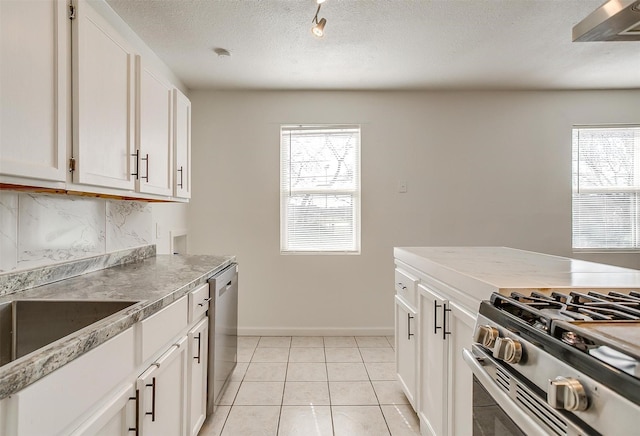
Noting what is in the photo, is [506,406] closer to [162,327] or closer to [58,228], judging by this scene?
[162,327]

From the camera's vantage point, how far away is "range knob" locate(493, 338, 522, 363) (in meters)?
0.90

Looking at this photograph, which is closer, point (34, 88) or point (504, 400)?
point (504, 400)

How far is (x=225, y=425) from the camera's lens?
2109mm

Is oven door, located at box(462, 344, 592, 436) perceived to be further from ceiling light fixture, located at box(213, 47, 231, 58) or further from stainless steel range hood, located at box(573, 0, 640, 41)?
ceiling light fixture, located at box(213, 47, 231, 58)

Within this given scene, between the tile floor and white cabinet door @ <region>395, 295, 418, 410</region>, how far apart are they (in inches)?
7.8

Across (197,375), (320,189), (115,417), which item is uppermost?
(320,189)

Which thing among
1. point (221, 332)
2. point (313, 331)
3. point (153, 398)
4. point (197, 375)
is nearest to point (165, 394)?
point (153, 398)

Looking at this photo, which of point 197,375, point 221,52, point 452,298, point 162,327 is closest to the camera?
point 162,327

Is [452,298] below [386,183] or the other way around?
below

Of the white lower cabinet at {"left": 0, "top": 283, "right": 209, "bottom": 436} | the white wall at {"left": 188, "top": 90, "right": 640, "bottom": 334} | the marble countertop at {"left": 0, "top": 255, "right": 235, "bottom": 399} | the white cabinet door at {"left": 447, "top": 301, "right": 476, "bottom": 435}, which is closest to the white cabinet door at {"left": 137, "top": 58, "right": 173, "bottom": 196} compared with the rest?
the marble countertop at {"left": 0, "top": 255, "right": 235, "bottom": 399}

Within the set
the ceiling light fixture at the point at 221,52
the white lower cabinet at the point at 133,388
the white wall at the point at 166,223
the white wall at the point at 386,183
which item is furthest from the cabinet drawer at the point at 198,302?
the ceiling light fixture at the point at 221,52

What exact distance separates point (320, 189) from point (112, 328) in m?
2.84

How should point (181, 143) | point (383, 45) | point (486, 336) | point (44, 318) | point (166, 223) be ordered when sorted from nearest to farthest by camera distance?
point (486, 336), point (44, 318), point (181, 143), point (383, 45), point (166, 223)

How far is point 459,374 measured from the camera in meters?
1.45
